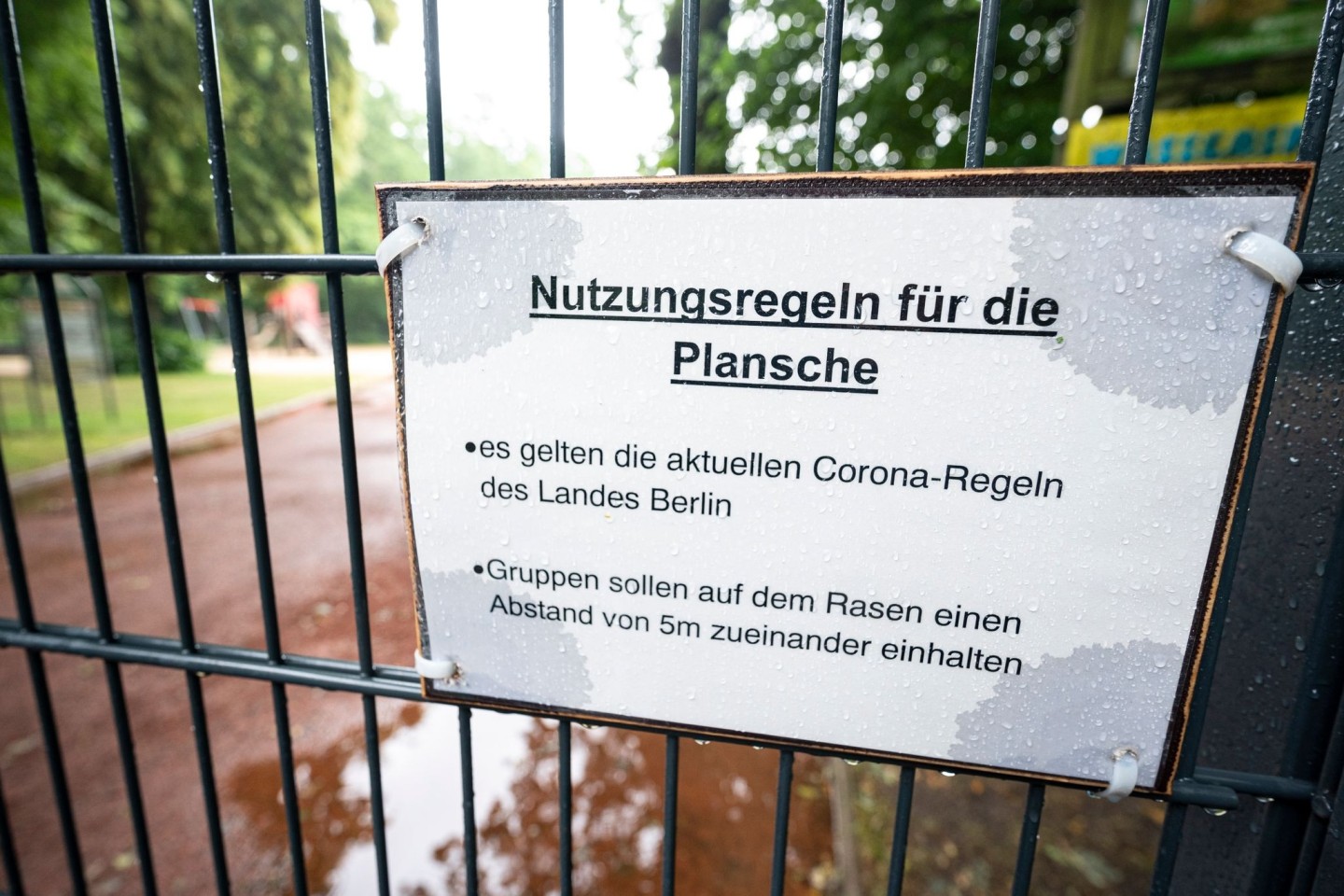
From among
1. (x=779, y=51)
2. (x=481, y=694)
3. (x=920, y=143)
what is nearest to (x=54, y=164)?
(x=779, y=51)

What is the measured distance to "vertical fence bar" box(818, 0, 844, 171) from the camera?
99cm

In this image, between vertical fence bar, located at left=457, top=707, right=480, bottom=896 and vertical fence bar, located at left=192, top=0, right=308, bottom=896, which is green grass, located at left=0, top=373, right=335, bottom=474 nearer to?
vertical fence bar, located at left=192, top=0, right=308, bottom=896

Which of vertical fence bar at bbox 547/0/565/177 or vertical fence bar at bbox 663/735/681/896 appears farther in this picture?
vertical fence bar at bbox 663/735/681/896

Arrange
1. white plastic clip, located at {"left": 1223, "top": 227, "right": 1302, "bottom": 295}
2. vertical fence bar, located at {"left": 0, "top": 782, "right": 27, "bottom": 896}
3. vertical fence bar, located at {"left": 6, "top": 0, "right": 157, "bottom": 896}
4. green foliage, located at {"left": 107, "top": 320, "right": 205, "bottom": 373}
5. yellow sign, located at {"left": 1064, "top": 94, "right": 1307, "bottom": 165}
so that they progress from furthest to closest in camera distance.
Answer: green foliage, located at {"left": 107, "top": 320, "right": 205, "bottom": 373}, yellow sign, located at {"left": 1064, "top": 94, "right": 1307, "bottom": 165}, vertical fence bar, located at {"left": 0, "top": 782, "right": 27, "bottom": 896}, vertical fence bar, located at {"left": 6, "top": 0, "right": 157, "bottom": 896}, white plastic clip, located at {"left": 1223, "top": 227, "right": 1302, "bottom": 295}

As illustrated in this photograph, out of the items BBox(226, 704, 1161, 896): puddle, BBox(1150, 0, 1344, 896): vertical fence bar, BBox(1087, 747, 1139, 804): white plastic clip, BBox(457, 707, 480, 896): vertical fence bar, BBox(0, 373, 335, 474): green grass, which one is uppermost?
BBox(1150, 0, 1344, 896): vertical fence bar

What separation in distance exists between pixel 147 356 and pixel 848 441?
4.50 ft

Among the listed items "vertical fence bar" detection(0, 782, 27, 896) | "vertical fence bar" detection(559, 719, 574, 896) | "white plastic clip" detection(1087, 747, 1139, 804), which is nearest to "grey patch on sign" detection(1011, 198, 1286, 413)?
"white plastic clip" detection(1087, 747, 1139, 804)

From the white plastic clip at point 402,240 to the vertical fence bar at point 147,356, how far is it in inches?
17.6

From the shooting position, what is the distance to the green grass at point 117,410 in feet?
30.8

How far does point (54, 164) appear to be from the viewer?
1037 cm

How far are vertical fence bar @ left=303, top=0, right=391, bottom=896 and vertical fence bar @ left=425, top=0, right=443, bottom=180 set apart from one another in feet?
0.51

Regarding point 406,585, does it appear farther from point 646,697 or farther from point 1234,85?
point 1234,85

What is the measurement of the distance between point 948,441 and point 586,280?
24.2 inches

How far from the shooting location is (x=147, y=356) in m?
1.34
